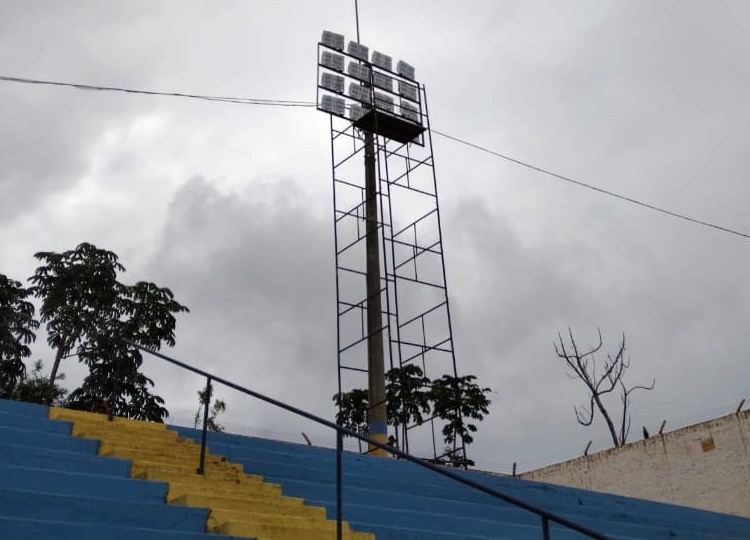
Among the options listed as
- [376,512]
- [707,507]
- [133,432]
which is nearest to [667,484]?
[707,507]

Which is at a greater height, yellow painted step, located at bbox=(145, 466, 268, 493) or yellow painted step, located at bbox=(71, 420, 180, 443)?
yellow painted step, located at bbox=(71, 420, 180, 443)

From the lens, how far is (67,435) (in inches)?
254

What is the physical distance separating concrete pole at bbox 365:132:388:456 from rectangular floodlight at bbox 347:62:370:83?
2.21 metres

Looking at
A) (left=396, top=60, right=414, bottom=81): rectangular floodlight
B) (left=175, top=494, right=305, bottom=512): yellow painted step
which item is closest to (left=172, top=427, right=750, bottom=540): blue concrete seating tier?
(left=175, top=494, right=305, bottom=512): yellow painted step

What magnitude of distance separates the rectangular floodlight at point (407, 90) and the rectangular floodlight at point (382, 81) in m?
0.23

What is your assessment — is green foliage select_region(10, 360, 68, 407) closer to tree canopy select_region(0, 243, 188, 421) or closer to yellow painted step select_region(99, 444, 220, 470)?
tree canopy select_region(0, 243, 188, 421)

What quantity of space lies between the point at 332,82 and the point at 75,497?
14007 millimetres

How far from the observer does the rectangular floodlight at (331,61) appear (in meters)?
17.7

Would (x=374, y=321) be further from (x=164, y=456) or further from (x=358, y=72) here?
(x=164, y=456)

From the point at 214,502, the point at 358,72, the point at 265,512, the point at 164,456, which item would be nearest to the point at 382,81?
the point at 358,72

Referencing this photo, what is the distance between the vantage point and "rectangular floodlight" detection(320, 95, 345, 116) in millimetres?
17062

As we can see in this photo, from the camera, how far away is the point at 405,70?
18891 mm

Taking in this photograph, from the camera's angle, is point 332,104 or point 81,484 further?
point 332,104

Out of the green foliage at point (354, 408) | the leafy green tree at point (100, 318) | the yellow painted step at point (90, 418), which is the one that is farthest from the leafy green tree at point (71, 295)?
the yellow painted step at point (90, 418)
